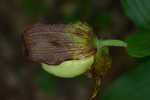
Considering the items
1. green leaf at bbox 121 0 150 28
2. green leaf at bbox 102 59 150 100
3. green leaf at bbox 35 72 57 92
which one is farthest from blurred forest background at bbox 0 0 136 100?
green leaf at bbox 121 0 150 28

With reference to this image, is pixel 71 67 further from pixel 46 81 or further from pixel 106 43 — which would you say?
pixel 46 81

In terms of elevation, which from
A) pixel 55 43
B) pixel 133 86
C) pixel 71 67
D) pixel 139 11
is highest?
pixel 139 11

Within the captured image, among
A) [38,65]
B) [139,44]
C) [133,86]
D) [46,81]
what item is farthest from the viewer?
[38,65]

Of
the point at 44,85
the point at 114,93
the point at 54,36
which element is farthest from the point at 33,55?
the point at 44,85

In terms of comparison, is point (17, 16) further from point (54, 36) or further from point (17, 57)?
point (54, 36)

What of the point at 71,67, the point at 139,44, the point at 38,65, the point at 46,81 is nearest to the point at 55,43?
the point at 71,67
